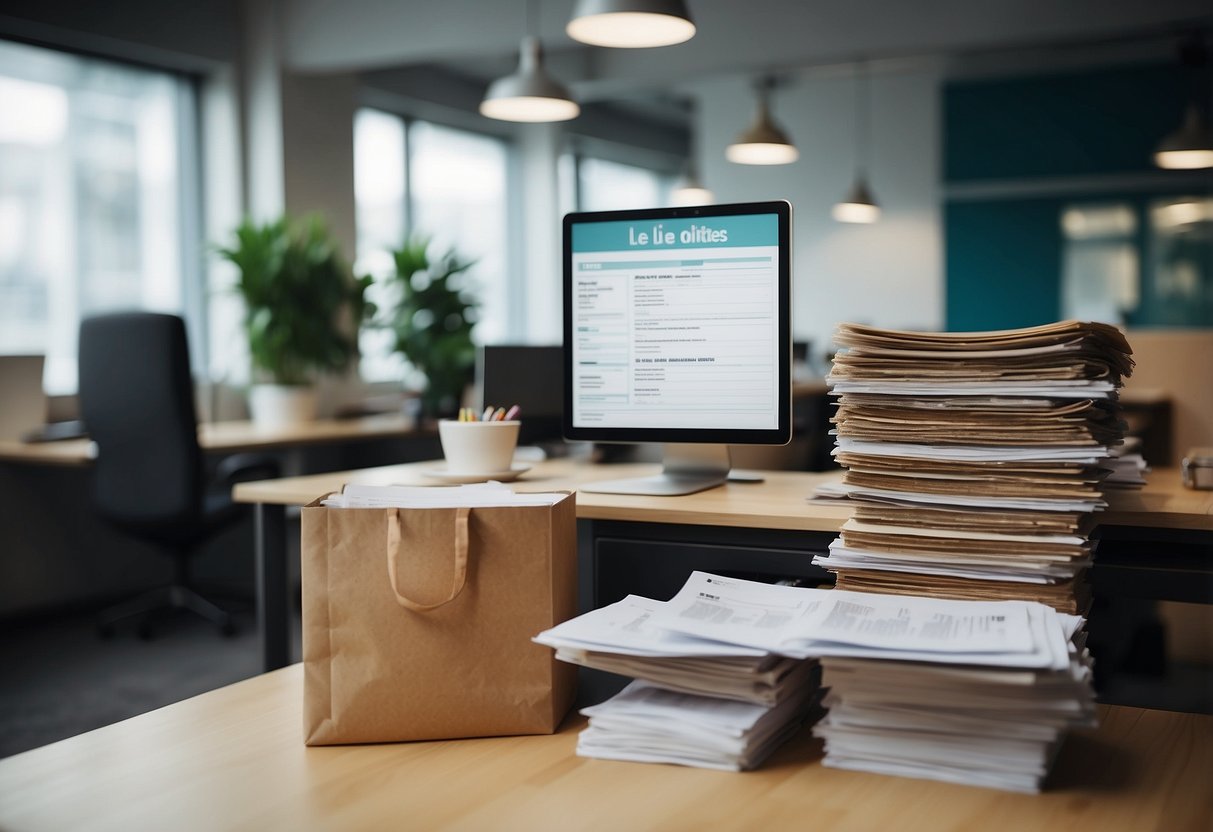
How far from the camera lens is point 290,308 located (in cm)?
487

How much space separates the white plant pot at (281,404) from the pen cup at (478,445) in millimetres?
3193

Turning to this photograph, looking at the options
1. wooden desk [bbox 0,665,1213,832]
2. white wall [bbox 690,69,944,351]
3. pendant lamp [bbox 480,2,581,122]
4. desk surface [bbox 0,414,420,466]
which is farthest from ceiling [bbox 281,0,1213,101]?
wooden desk [bbox 0,665,1213,832]

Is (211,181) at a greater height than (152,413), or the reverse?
(211,181)

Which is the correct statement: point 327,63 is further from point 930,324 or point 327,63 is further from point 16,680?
point 930,324

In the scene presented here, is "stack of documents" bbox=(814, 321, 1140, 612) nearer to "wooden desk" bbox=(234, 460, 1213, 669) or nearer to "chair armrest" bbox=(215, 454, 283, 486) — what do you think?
"wooden desk" bbox=(234, 460, 1213, 669)

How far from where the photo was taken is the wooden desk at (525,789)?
0.90 metres

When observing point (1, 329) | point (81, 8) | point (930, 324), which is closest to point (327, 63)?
point (81, 8)

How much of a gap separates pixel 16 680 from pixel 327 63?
3.32 metres

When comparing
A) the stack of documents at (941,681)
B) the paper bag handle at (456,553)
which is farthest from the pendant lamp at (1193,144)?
the paper bag handle at (456,553)

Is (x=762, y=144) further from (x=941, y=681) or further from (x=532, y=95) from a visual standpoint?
(x=941, y=681)

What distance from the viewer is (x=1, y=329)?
4703 mm

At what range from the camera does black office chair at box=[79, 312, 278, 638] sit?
3.84m

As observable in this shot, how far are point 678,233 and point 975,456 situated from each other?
74cm

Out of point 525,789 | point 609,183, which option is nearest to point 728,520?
point 525,789
